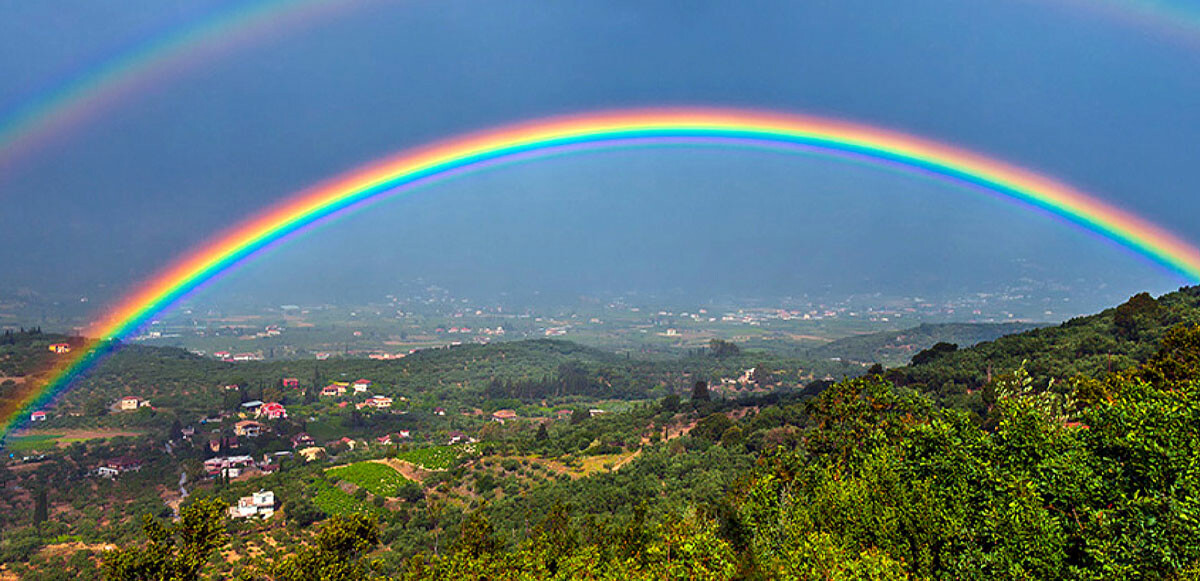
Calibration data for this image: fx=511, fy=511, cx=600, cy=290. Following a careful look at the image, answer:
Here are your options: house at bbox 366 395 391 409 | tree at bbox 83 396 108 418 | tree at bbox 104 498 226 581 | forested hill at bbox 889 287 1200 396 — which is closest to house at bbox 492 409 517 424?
house at bbox 366 395 391 409

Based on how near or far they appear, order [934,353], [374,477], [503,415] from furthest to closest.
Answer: [503,415]
[934,353]
[374,477]

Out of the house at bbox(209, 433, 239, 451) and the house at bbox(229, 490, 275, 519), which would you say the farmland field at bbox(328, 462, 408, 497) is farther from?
the house at bbox(209, 433, 239, 451)

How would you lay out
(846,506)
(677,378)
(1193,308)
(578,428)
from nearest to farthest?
1. (846,506)
2. (1193,308)
3. (578,428)
4. (677,378)

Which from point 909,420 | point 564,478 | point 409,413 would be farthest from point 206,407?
point 909,420

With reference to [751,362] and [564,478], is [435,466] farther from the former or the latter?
[751,362]

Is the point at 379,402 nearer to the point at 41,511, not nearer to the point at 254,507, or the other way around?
the point at 41,511

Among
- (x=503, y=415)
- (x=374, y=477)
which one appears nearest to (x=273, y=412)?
(x=503, y=415)
